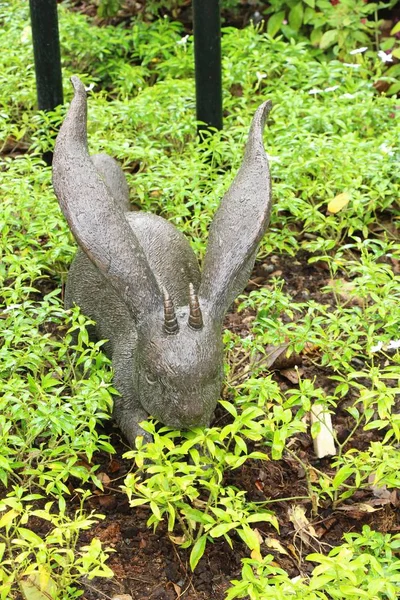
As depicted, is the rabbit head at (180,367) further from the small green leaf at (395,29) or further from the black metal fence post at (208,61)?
the small green leaf at (395,29)

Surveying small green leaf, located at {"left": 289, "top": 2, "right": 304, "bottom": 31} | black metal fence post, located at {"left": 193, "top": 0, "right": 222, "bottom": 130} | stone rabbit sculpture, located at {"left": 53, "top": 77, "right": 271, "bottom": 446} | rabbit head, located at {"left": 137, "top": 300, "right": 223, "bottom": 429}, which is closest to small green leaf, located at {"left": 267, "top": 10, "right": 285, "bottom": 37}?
small green leaf, located at {"left": 289, "top": 2, "right": 304, "bottom": 31}

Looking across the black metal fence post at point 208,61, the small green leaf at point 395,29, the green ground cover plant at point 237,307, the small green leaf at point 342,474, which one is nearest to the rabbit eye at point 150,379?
the green ground cover plant at point 237,307

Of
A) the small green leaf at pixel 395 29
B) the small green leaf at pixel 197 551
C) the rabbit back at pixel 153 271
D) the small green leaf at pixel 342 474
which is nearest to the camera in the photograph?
the small green leaf at pixel 197 551

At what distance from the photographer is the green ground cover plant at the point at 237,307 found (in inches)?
119

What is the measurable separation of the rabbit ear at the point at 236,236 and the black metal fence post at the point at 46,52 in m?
2.31

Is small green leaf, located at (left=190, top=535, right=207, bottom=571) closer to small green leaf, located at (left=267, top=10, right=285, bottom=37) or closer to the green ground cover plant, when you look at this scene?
the green ground cover plant

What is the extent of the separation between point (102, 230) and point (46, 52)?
98.1 inches

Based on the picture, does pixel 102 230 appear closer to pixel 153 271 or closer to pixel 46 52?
pixel 153 271

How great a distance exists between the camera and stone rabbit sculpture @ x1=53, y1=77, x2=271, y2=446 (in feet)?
10.3

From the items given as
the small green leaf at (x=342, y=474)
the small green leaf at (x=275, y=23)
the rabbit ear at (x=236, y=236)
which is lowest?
the small green leaf at (x=342, y=474)

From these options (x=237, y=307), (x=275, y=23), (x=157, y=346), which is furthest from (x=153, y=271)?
(x=275, y=23)

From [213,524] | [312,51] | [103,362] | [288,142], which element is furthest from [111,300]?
[312,51]

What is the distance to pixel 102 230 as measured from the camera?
130 inches

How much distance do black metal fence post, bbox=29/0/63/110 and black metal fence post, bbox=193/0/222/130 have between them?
0.78 meters
